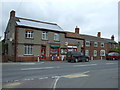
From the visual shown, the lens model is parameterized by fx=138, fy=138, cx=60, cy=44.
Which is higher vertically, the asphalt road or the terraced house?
the terraced house

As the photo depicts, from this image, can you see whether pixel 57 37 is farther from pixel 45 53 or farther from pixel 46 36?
pixel 45 53

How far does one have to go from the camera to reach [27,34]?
922 inches

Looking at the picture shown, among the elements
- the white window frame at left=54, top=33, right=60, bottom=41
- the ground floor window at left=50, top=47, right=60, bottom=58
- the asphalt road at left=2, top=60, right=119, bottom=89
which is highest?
the white window frame at left=54, top=33, right=60, bottom=41

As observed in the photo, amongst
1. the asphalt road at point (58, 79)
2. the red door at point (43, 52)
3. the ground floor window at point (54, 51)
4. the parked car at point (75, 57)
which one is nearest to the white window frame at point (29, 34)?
the red door at point (43, 52)

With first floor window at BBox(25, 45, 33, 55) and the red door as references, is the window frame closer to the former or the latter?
first floor window at BBox(25, 45, 33, 55)

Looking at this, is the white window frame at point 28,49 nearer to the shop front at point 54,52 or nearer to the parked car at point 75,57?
the shop front at point 54,52

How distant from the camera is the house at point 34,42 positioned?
2250cm

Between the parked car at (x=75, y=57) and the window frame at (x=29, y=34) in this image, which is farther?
the window frame at (x=29, y=34)

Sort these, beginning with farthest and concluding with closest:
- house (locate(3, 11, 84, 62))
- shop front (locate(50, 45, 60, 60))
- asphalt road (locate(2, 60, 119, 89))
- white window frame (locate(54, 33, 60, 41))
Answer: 1. white window frame (locate(54, 33, 60, 41))
2. shop front (locate(50, 45, 60, 60))
3. house (locate(3, 11, 84, 62))
4. asphalt road (locate(2, 60, 119, 89))

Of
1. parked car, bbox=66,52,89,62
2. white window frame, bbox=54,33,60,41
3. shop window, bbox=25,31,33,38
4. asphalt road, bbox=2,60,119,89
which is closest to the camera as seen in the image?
asphalt road, bbox=2,60,119,89

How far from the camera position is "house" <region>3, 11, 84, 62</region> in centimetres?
2250

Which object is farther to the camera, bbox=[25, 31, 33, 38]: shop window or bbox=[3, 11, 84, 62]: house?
bbox=[25, 31, 33, 38]: shop window

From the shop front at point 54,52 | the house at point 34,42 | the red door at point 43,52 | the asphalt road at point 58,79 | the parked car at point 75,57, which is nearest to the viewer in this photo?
the asphalt road at point 58,79

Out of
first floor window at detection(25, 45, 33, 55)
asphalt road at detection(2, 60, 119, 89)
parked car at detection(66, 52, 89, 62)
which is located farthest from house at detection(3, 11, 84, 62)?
asphalt road at detection(2, 60, 119, 89)
